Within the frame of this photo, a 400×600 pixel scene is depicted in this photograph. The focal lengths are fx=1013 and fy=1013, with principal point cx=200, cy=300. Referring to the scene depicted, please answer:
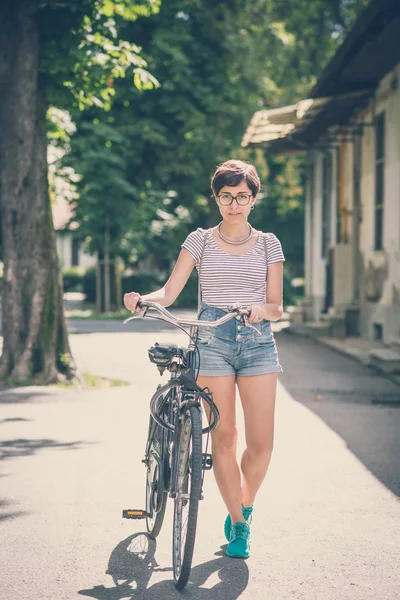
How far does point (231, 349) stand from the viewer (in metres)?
4.70

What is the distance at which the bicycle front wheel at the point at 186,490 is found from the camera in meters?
4.23

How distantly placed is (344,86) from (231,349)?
528 inches

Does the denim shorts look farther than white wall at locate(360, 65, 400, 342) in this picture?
No

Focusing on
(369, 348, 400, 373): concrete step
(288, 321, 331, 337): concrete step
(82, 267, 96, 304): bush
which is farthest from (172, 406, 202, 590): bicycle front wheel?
(82, 267, 96, 304): bush

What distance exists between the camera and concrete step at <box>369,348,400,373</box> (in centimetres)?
1254

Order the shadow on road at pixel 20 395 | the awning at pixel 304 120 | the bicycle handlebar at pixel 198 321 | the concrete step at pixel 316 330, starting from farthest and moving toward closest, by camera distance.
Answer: the concrete step at pixel 316 330
the awning at pixel 304 120
the shadow on road at pixel 20 395
the bicycle handlebar at pixel 198 321

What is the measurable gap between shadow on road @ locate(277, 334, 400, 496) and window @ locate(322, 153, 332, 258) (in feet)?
22.3

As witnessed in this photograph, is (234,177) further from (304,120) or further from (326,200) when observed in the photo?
(326,200)

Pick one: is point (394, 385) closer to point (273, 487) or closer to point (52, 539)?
point (273, 487)

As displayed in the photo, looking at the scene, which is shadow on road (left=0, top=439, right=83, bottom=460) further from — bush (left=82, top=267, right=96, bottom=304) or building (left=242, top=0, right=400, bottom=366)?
bush (left=82, top=267, right=96, bottom=304)

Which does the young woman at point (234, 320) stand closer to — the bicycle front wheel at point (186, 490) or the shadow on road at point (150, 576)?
the shadow on road at point (150, 576)

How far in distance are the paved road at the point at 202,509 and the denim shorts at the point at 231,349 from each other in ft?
2.97

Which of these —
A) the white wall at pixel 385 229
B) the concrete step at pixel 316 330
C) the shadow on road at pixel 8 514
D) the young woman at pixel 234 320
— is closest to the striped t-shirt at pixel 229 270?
the young woman at pixel 234 320

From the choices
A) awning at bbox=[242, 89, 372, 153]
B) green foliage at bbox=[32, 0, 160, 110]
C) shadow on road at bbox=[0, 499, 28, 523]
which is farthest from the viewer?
awning at bbox=[242, 89, 372, 153]
